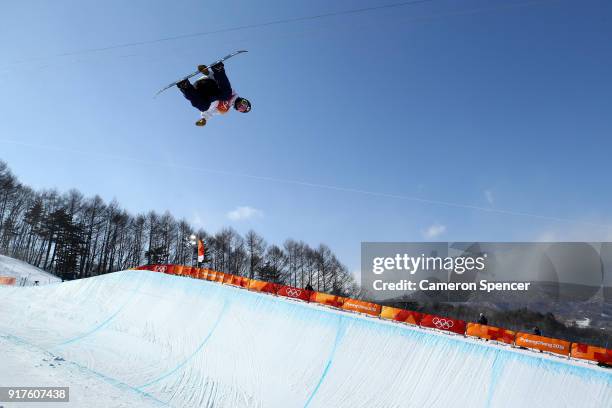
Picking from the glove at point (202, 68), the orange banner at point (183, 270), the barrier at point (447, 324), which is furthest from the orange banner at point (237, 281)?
the glove at point (202, 68)

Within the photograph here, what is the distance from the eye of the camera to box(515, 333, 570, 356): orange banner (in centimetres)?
1455

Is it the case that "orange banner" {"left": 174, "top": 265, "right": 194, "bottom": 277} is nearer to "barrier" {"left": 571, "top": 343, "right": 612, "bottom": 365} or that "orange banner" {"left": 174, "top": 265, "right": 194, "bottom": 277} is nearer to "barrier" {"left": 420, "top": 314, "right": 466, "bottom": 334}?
"barrier" {"left": 420, "top": 314, "right": 466, "bottom": 334}

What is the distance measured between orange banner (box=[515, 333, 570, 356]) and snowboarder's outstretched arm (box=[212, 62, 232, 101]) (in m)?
15.5

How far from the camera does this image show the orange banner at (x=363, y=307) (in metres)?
19.8

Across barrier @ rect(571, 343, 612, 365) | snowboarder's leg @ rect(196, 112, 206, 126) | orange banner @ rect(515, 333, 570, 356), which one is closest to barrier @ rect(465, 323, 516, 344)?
orange banner @ rect(515, 333, 570, 356)

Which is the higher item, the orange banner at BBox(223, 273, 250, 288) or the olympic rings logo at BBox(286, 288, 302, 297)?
the orange banner at BBox(223, 273, 250, 288)

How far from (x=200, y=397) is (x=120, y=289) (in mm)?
12269

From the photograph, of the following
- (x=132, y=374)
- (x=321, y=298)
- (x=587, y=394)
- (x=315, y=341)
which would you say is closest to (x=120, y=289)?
(x=132, y=374)

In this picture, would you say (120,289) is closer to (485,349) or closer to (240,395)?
(240,395)

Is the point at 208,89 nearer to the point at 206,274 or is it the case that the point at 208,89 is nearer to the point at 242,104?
the point at 242,104

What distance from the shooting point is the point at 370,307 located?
19906 millimetres

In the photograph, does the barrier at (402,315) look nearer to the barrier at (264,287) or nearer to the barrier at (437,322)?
the barrier at (437,322)

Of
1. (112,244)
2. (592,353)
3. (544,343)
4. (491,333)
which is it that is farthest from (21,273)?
(592,353)

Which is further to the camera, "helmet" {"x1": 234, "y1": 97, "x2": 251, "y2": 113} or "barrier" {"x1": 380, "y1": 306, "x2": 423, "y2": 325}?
"barrier" {"x1": 380, "y1": 306, "x2": 423, "y2": 325}
